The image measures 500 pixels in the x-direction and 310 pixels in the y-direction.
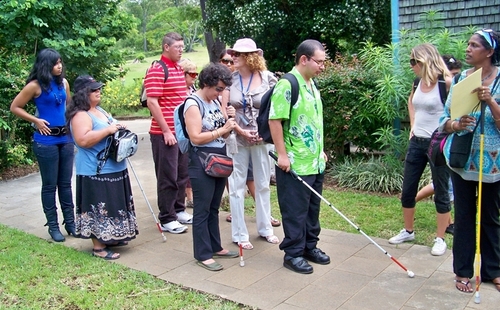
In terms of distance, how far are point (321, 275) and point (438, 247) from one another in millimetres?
1154

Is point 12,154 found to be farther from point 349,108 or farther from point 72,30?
point 349,108

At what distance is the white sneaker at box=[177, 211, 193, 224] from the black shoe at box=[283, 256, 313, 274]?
1684mm

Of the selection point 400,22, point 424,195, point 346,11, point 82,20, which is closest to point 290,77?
point 424,195

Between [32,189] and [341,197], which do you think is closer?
[341,197]

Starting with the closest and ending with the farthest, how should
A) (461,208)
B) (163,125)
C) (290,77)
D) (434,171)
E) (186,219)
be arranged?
(461,208), (290,77), (434,171), (163,125), (186,219)

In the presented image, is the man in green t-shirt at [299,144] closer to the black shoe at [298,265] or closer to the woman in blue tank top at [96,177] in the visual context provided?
A: the black shoe at [298,265]

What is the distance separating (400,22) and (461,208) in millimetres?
5299

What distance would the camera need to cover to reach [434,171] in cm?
467

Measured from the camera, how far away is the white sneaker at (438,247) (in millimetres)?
4500

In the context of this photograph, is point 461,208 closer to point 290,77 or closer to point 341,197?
point 290,77

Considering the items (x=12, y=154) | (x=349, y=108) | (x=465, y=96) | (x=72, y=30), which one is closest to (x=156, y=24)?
(x=72, y=30)

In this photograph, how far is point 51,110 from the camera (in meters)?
5.16

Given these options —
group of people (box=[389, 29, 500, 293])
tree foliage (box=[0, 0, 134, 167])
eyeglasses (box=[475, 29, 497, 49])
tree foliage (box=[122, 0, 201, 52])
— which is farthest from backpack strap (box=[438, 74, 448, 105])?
tree foliage (box=[122, 0, 201, 52])

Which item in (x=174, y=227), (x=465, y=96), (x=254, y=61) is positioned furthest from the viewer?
(x=174, y=227)
